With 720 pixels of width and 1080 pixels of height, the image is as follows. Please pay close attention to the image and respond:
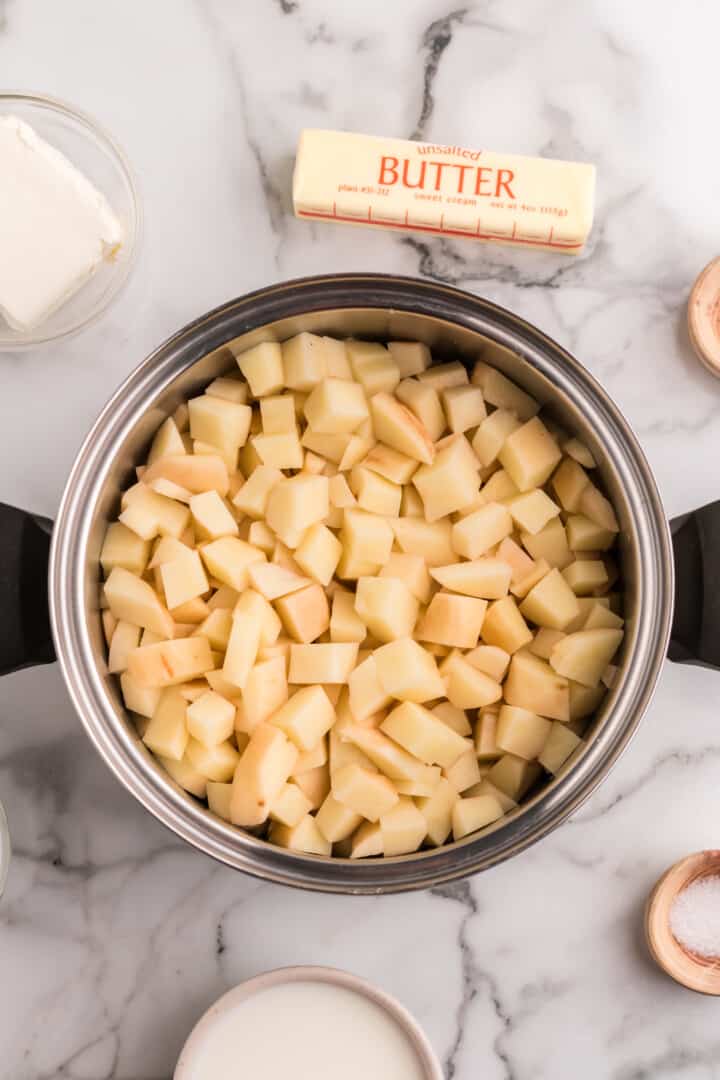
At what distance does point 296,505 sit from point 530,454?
288 millimetres

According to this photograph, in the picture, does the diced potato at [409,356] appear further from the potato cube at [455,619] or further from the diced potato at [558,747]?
the diced potato at [558,747]

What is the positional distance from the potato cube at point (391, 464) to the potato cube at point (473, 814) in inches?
15.3

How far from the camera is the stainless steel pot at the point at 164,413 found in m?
1.11

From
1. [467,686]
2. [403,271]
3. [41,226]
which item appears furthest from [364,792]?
[41,226]

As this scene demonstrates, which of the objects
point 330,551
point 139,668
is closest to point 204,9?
point 330,551

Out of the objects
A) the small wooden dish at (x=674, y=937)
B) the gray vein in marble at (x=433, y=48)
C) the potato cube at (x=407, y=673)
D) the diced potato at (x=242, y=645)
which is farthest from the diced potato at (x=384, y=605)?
the gray vein in marble at (x=433, y=48)

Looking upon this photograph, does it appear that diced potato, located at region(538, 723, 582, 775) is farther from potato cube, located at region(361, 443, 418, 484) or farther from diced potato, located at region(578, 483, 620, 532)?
potato cube, located at region(361, 443, 418, 484)

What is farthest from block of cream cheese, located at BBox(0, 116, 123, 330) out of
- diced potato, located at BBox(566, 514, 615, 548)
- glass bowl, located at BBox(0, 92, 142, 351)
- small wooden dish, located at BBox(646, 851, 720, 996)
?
small wooden dish, located at BBox(646, 851, 720, 996)

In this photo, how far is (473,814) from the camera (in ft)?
3.85

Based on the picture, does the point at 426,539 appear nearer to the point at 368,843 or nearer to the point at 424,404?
the point at 424,404

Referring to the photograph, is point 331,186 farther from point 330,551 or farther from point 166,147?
point 330,551

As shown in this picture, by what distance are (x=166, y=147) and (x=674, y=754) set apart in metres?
1.07

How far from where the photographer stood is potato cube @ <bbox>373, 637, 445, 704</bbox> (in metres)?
1.15

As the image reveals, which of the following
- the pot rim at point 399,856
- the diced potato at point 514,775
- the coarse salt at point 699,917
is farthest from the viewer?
the coarse salt at point 699,917
